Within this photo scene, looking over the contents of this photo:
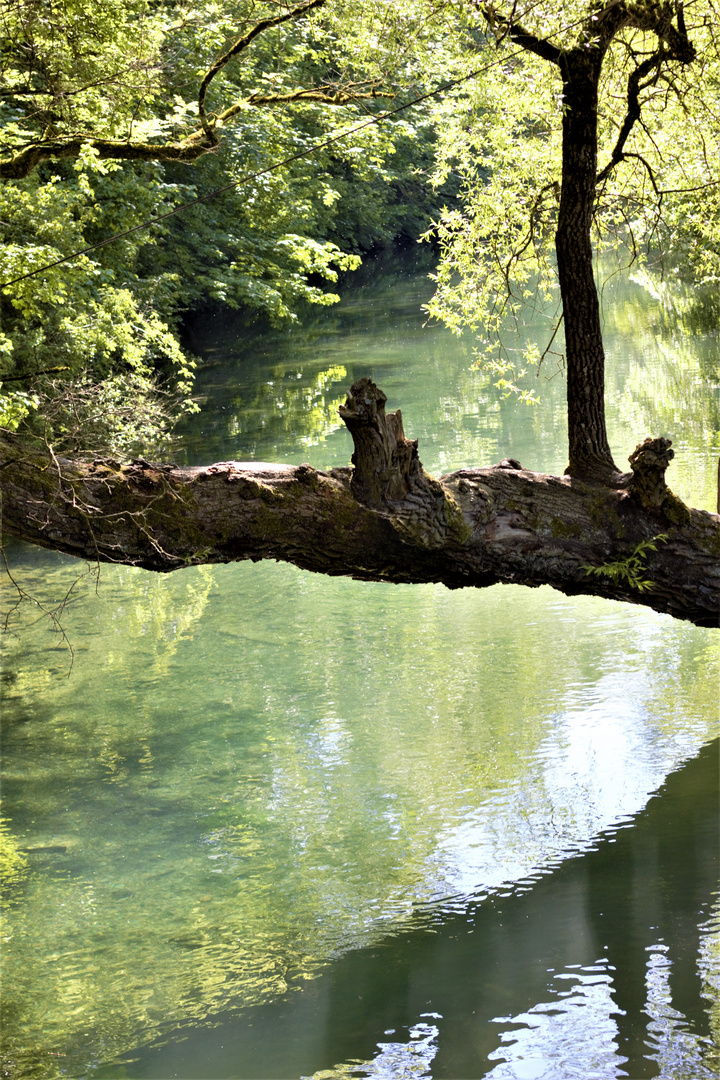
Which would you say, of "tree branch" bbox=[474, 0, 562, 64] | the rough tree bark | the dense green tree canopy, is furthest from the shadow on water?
"tree branch" bbox=[474, 0, 562, 64]

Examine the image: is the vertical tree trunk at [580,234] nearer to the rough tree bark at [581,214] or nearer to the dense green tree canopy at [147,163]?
the rough tree bark at [581,214]

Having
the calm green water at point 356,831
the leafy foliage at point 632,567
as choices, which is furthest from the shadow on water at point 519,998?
the leafy foliage at point 632,567

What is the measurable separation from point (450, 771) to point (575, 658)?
2.00 meters

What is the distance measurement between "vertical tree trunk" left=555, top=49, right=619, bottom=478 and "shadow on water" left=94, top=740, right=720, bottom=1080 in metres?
2.35

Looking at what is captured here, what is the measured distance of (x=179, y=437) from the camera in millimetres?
18516

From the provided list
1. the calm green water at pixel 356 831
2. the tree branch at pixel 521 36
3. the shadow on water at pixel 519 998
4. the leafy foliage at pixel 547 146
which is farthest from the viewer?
the leafy foliage at pixel 547 146

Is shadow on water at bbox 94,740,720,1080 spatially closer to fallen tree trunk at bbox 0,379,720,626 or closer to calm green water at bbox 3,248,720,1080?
calm green water at bbox 3,248,720,1080

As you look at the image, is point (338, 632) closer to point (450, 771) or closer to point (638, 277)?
point (450, 771)

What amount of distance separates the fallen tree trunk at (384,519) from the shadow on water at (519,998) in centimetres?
161

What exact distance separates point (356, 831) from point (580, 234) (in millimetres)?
3795

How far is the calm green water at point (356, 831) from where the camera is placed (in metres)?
4.62

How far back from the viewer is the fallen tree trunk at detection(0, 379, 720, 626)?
5156mm

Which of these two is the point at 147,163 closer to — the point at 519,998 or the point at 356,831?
the point at 356,831

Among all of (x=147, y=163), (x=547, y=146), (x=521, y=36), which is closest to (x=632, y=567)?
(x=521, y=36)
